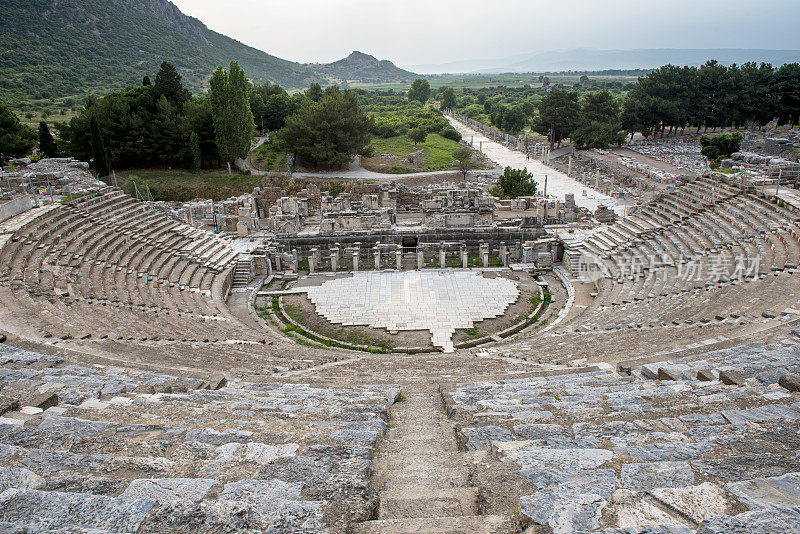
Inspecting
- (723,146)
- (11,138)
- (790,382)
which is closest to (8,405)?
(790,382)

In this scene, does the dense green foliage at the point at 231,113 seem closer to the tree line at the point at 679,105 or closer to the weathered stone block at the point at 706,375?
the tree line at the point at 679,105

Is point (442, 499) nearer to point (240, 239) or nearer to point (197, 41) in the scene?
point (240, 239)

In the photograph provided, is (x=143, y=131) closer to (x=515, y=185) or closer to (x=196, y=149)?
(x=196, y=149)

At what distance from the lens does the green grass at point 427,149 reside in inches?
1927

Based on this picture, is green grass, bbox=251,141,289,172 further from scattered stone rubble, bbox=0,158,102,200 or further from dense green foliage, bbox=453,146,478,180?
scattered stone rubble, bbox=0,158,102,200

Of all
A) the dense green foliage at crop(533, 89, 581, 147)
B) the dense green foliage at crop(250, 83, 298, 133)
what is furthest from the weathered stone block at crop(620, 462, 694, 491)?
the dense green foliage at crop(533, 89, 581, 147)

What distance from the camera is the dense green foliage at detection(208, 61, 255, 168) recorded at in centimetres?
3747

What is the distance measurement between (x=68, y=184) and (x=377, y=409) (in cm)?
2303

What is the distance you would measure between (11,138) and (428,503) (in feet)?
146

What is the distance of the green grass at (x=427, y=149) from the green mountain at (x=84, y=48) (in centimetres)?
4808

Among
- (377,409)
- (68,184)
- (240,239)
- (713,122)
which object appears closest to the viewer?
(377,409)

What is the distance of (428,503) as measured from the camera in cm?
413

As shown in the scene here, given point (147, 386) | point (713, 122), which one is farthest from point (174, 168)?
point (713, 122)

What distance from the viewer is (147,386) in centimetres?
742
